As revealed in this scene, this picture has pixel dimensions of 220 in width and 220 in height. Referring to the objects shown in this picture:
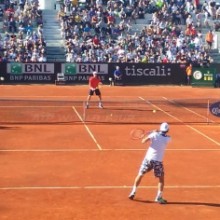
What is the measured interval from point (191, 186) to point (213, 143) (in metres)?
6.45

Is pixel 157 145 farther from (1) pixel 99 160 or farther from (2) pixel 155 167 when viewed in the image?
(1) pixel 99 160

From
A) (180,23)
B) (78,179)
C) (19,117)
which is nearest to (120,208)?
(78,179)

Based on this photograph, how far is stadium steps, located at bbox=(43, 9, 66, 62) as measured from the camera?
45.2 metres

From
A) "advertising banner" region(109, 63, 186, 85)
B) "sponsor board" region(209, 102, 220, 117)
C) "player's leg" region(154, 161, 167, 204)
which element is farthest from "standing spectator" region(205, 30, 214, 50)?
"player's leg" region(154, 161, 167, 204)

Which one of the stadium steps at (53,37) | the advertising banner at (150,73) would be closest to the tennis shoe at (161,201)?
the advertising banner at (150,73)

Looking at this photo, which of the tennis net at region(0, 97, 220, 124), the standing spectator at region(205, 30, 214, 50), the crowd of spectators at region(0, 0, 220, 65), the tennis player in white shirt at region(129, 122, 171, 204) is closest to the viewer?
the tennis player in white shirt at region(129, 122, 171, 204)

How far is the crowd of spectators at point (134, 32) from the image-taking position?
45062 mm

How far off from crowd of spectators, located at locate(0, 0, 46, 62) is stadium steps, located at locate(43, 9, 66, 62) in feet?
3.17

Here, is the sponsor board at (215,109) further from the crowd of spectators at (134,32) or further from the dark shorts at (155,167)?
the crowd of spectators at (134,32)

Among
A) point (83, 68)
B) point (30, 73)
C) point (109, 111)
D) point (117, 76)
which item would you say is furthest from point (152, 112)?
point (30, 73)

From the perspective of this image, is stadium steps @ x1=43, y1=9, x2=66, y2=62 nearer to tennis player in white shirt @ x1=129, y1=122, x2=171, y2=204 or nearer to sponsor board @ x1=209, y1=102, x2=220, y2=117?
sponsor board @ x1=209, y1=102, x2=220, y2=117

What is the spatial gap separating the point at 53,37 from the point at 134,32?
723 centimetres

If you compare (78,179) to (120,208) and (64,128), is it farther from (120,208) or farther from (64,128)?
(64,128)

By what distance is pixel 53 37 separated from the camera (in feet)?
154
